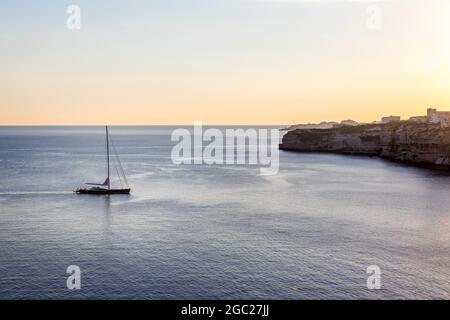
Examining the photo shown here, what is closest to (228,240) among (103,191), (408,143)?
(103,191)

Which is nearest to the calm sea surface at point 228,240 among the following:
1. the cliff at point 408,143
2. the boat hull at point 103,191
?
the boat hull at point 103,191

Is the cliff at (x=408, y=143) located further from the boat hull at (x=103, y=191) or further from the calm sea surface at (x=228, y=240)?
the boat hull at (x=103, y=191)

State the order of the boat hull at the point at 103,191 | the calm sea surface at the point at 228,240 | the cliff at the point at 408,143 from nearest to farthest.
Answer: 1. the calm sea surface at the point at 228,240
2. the boat hull at the point at 103,191
3. the cliff at the point at 408,143

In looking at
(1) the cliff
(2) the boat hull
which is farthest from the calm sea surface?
(1) the cliff

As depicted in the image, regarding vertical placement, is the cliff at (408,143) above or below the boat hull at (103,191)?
above

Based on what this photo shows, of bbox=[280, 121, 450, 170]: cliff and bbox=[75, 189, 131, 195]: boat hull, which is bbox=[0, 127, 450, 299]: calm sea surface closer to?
bbox=[75, 189, 131, 195]: boat hull
